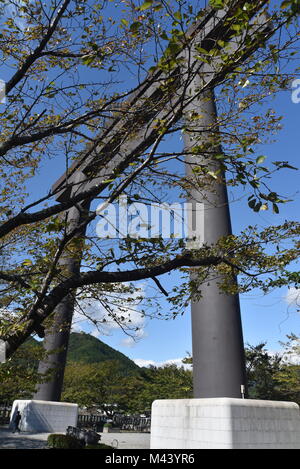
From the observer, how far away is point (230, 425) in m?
9.54

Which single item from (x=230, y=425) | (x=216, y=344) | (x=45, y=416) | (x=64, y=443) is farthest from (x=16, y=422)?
(x=230, y=425)

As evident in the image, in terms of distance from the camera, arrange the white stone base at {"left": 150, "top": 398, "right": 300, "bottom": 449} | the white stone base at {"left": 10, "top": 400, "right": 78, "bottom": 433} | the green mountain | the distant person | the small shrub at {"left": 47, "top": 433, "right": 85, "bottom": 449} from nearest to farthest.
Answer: the white stone base at {"left": 150, "top": 398, "right": 300, "bottom": 449}, the small shrub at {"left": 47, "top": 433, "right": 85, "bottom": 449}, the white stone base at {"left": 10, "top": 400, "right": 78, "bottom": 433}, the distant person, the green mountain

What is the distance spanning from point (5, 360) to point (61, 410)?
22.0 m

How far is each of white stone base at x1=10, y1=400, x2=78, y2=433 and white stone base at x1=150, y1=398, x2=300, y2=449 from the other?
15.0 m

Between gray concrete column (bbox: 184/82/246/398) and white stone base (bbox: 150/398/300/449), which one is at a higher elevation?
gray concrete column (bbox: 184/82/246/398)

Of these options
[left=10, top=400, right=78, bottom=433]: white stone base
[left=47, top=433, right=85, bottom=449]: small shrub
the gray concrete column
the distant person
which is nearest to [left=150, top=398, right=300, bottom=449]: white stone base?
the gray concrete column

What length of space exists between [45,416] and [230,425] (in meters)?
18.4

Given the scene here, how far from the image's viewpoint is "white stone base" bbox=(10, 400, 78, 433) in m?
23.8

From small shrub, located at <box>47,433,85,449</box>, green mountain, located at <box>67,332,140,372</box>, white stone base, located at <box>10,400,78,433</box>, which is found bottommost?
small shrub, located at <box>47,433,85,449</box>

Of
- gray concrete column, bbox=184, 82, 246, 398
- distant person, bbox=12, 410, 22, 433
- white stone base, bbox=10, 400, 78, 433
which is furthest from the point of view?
distant person, bbox=12, 410, 22, 433

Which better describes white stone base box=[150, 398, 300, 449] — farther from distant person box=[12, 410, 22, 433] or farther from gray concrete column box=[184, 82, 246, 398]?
distant person box=[12, 410, 22, 433]

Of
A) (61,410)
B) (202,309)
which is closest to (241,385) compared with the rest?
(202,309)

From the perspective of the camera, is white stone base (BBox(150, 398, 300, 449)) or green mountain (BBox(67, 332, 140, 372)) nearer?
white stone base (BBox(150, 398, 300, 449))

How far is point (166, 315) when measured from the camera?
718 cm
